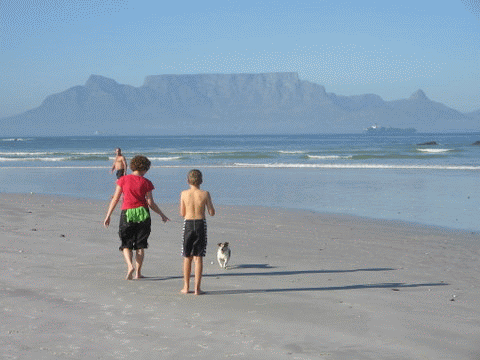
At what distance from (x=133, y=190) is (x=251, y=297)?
1846 mm

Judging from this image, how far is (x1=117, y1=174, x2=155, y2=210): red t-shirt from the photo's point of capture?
320 inches

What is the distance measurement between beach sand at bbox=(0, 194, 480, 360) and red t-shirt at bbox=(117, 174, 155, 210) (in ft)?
2.96

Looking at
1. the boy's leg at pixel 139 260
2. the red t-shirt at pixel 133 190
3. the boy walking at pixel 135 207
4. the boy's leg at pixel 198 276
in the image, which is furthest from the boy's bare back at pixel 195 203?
the boy's leg at pixel 139 260

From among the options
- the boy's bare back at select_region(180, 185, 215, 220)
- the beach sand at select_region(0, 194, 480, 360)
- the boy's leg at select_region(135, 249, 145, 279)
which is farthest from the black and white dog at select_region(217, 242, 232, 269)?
the boy's bare back at select_region(180, 185, 215, 220)

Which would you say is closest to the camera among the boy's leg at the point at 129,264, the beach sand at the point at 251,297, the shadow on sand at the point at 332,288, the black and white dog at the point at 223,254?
the beach sand at the point at 251,297

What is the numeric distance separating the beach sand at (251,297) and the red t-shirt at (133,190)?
0.90 meters

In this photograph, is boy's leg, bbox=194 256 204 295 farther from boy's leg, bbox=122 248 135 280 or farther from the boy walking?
boy's leg, bbox=122 248 135 280

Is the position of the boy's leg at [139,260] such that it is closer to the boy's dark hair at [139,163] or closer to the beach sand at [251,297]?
the beach sand at [251,297]

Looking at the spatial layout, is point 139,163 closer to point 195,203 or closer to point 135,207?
point 135,207

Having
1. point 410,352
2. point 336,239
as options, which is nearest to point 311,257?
point 336,239

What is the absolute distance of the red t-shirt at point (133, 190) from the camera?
320 inches

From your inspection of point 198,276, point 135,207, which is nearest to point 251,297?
point 198,276

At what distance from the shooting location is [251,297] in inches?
295

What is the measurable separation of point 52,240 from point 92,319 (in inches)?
201
